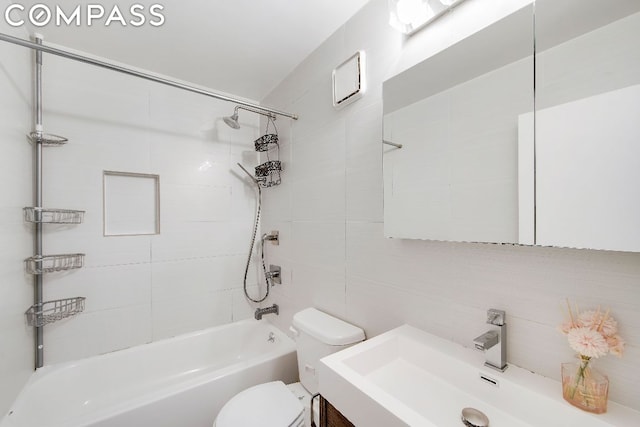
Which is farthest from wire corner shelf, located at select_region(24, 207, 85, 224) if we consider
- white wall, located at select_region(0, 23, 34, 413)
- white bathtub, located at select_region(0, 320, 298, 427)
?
white bathtub, located at select_region(0, 320, 298, 427)

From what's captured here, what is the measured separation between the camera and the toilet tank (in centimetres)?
136

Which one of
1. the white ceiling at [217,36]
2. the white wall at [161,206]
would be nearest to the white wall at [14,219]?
the white wall at [161,206]

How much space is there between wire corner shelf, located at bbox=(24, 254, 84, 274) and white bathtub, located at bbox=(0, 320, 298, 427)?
630 millimetres

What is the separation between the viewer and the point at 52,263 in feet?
5.30

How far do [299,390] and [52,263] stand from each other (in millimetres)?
1667

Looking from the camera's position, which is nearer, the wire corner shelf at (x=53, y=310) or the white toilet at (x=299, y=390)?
the white toilet at (x=299, y=390)

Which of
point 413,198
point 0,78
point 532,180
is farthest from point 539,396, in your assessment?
point 0,78

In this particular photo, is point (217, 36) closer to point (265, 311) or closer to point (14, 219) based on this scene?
point (14, 219)

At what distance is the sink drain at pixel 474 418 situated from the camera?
780mm

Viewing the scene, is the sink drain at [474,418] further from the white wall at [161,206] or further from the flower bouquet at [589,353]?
the white wall at [161,206]

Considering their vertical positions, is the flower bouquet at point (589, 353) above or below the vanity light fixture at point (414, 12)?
below

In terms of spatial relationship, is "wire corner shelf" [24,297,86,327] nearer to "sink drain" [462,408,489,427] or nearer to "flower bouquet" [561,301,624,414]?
"sink drain" [462,408,489,427]

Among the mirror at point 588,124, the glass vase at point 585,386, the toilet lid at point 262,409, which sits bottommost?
the toilet lid at point 262,409

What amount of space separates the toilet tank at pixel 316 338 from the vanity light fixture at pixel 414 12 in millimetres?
1474
